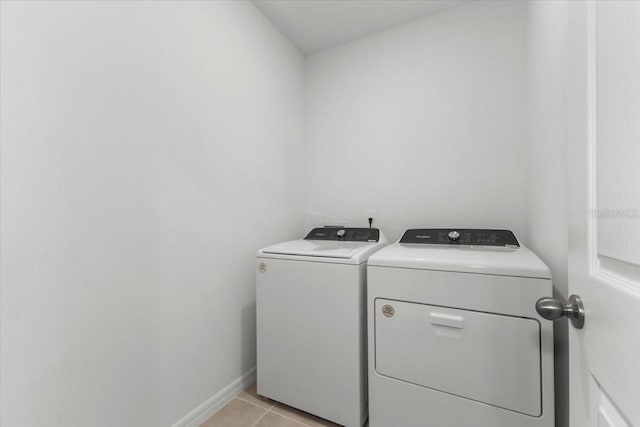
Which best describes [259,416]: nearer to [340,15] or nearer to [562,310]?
[562,310]

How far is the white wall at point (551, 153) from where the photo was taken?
0.97 m

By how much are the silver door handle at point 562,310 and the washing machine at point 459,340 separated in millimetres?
491

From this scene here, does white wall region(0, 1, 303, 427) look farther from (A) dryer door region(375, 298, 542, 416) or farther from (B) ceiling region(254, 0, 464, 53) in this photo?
(A) dryer door region(375, 298, 542, 416)

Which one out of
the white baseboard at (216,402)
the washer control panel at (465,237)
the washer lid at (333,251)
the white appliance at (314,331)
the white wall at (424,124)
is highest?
the white wall at (424,124)

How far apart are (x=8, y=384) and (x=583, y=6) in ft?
5.67

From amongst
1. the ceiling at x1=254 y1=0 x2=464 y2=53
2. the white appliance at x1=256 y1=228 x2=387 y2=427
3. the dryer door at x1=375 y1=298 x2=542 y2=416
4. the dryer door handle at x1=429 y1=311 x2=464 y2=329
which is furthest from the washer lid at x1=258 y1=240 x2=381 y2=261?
the ceiling at x1=254 y1=0 x2=464 y2=53

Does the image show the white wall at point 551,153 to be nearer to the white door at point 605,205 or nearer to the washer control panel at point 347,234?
the white door at point 605,205

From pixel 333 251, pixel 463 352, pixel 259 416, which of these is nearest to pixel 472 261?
pixel 463 352

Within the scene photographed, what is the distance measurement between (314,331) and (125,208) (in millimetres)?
1032

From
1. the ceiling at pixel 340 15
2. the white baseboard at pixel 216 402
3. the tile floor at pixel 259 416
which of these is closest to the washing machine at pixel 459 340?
the tile floor at pixel 259 416

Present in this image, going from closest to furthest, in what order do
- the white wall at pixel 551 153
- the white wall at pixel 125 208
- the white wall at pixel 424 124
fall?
the white wall at pixel 125 208 → the white wall at pixel 551 153 → the white wall at pixel 424 124

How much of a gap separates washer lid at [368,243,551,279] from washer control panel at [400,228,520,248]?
56 millimetres

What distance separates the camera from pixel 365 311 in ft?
4.39

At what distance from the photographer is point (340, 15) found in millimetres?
1869
